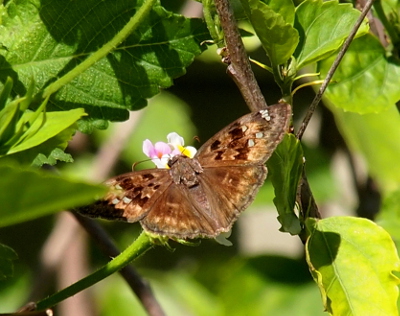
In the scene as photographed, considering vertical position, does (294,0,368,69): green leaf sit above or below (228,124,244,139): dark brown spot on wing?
above

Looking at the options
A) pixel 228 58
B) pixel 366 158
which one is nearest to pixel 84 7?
pixel 228 58

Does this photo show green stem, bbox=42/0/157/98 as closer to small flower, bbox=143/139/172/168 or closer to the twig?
the twig

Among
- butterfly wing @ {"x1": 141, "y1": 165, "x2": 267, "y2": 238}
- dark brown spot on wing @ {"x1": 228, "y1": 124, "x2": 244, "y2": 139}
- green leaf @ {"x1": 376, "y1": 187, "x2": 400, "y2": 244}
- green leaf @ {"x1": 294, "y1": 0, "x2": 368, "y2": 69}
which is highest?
green leaf @ {"x1": 294, "y1": 0, "x2": 368, "y2": 69}

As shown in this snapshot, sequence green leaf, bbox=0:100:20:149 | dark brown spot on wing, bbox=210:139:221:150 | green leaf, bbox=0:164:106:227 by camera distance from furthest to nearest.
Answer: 1. dark brown spot on wing, bbox=210:139:221:150
2. green leaf, bbox=0:100:20:149
3. green leaf, bbox=0:164:106:227

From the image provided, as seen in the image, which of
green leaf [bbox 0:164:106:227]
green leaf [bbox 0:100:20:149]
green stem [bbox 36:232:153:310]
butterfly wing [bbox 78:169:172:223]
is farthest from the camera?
butterfly wing [bbox 78:169:172:223]

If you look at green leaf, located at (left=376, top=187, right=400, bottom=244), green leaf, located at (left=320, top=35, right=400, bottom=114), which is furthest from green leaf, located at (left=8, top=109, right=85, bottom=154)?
green leaf, located at (left=376, top=187, right=400, bottom=244)

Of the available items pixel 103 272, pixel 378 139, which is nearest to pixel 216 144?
pixel 103 272

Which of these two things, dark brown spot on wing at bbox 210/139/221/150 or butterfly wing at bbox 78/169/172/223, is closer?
butterfly wing at bbox 78/169/172/223
